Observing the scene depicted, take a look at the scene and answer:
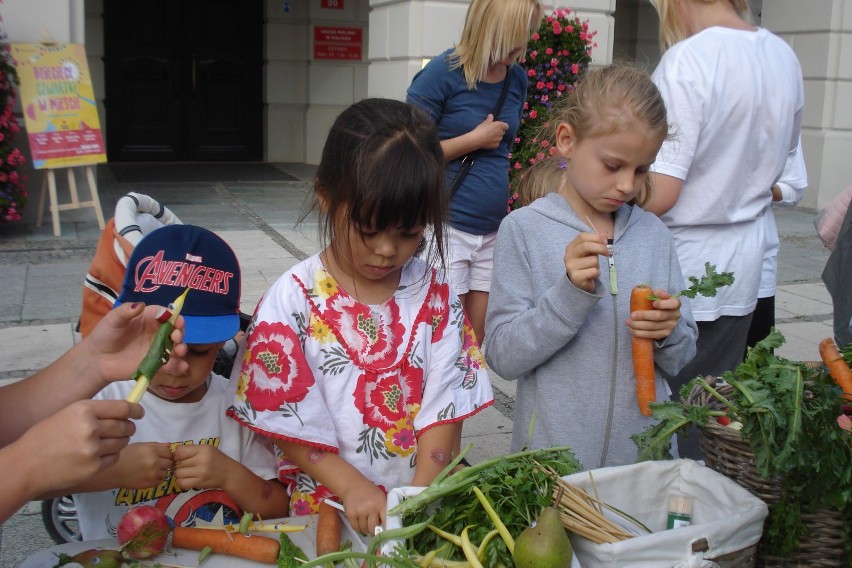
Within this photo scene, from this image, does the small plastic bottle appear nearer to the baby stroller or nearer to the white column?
the baby stroller

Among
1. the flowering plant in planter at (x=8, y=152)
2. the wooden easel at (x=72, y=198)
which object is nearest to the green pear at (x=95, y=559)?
the flowering plant in planter at (x=8, y=152)

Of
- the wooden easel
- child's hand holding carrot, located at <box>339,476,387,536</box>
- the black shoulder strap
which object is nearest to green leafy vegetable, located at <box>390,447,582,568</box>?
child's hand holding carrot, located at <box>339,476,387,536</box>

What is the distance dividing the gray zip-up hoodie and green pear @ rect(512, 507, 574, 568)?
77cm

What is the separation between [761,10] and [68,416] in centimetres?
1336

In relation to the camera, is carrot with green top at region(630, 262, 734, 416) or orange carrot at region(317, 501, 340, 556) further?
carrot with green top at region(630, 262, 734, 416)

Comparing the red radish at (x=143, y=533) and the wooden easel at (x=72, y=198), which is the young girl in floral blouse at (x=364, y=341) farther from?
the wooden easel at (x=72, y=198)

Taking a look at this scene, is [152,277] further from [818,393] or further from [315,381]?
[818,393]

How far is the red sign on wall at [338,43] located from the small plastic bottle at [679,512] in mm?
12805

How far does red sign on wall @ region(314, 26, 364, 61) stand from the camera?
13.8m

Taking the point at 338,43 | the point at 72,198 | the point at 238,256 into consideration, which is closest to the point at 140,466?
the point at 238,256

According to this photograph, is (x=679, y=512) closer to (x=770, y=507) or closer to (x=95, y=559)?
(x=770, y=507)

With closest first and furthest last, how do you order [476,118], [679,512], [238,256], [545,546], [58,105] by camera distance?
[545,546] → [679,512] → [476,118] → [238,256] → [58,105]

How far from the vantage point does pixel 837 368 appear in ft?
6.15

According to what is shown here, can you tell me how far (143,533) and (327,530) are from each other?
0.37m
